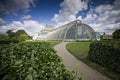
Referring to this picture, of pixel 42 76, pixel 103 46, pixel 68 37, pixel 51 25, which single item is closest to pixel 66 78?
pixel 42 76

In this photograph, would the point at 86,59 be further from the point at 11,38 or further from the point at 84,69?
the point at 11,38

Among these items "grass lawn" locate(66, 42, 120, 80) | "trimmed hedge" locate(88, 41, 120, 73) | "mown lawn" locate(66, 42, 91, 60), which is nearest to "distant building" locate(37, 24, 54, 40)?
"mown lawn" locate(66, 42, 91, 60)

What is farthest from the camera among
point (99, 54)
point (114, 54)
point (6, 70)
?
point (99, 54)

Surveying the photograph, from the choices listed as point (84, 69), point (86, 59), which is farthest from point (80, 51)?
point (84, 69)

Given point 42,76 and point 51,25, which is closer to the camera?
point 42,76

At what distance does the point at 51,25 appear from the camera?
347 ft

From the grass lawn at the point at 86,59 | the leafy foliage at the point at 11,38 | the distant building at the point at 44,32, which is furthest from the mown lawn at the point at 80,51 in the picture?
the distant building at the point at 44,32

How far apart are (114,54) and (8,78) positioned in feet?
22.1

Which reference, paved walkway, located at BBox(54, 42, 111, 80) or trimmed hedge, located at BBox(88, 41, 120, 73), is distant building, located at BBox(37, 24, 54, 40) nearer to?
paved walkway, located at BBox(54, 42, 111, 80)

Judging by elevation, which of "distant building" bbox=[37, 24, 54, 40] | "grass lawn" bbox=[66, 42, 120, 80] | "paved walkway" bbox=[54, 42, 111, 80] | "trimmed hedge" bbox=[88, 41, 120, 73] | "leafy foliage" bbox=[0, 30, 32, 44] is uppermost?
"distant building" bbox=[37, 24, 54, 40]

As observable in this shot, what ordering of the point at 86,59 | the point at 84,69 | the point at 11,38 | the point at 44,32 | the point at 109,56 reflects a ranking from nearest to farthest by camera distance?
the point at 109,56
the point at 84,69
the point at 86,59
the point at 11,38
the point at 44,32

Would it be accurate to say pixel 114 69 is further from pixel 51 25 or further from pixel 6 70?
pixel 51 25

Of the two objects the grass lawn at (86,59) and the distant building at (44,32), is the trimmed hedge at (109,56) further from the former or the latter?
the distant building at (44,32)

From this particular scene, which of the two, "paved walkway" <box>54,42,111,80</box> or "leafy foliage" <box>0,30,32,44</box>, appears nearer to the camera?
"paved walkway" <box>54,42,111,80</box>
